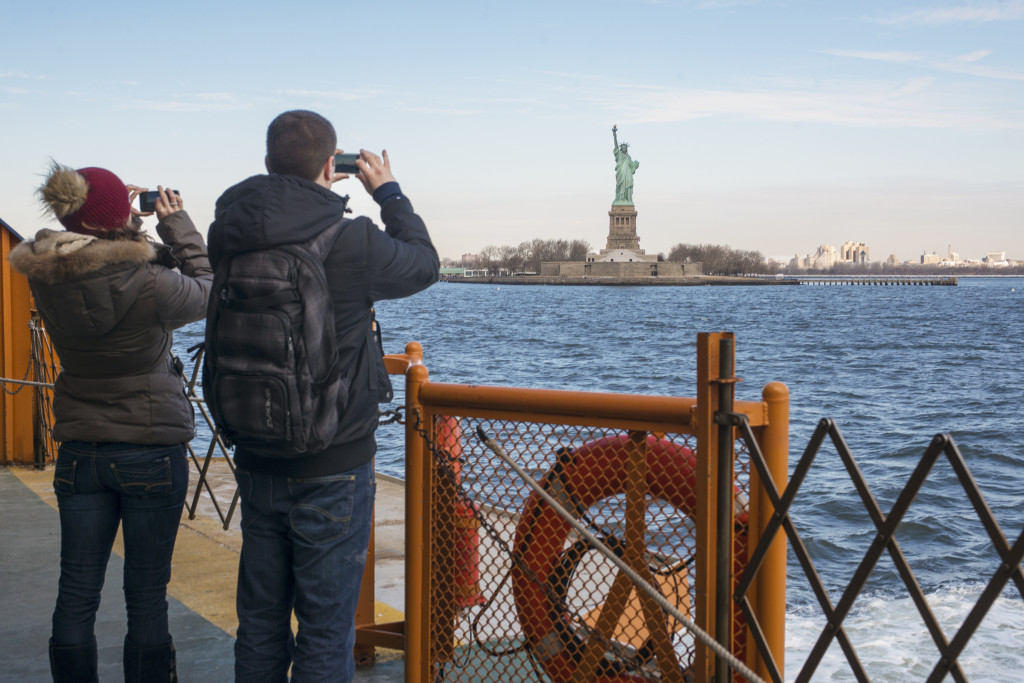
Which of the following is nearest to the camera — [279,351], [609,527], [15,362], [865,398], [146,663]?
[279,351]

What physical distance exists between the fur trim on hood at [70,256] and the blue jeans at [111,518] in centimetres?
58

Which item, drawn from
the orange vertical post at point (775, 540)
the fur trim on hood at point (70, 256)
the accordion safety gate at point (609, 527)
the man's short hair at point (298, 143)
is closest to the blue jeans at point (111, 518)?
the fur trim on hood at point (70, 256)

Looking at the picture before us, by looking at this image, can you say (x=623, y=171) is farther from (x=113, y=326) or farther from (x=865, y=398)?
(x=113, y=326)

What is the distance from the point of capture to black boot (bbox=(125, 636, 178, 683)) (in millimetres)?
3257

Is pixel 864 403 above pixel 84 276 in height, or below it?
below

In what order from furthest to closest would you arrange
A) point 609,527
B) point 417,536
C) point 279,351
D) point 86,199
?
1. point 417,536
2. point 609,527
3. point 86,199
4. point 279,351

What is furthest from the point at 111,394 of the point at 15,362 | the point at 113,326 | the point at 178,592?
the point at 15,362

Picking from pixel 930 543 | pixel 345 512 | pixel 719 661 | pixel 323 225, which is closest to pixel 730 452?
pixel 719 661

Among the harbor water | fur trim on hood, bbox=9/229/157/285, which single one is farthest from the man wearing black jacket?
the harbor water

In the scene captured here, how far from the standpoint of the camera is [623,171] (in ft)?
446

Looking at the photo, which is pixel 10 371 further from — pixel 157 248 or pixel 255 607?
pixel 255 607

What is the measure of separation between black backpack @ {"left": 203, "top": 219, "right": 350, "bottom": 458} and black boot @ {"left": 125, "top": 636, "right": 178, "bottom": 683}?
1.16 metres

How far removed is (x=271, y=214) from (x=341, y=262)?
23 centimetres

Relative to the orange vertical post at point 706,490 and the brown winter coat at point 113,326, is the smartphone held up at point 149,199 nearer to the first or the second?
the brown winter coat at point 113,326
